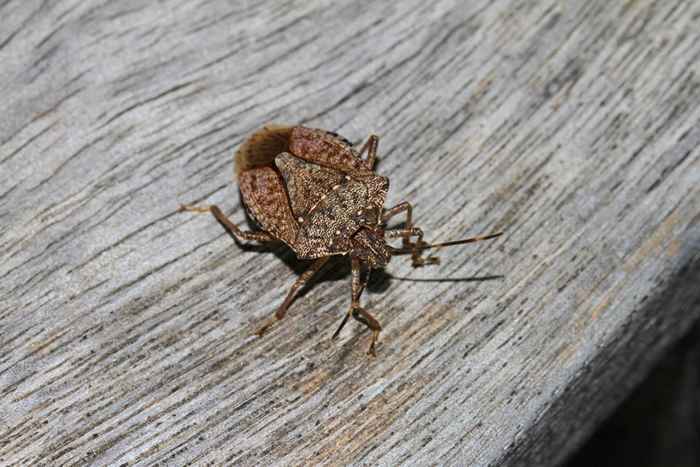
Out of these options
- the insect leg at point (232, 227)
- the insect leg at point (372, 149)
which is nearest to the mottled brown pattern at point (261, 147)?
the insect leg at point (232, 227)

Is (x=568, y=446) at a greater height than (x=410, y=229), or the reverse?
(x=410, y=229)

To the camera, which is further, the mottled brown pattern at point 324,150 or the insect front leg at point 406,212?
the mottled brown pattern at point 324,150

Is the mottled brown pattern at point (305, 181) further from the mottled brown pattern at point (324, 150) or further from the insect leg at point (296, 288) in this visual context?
the insect leg at point (296, 288)

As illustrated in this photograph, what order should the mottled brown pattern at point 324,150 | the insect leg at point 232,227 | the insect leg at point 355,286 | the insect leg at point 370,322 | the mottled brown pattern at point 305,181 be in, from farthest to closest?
the mottled brown pattern at point 305,181 < the mottled brown pattern at point 324,150 < the insect leg at point 232,227 < the insect leg at point 355,286 < the insect leg at point 370,322

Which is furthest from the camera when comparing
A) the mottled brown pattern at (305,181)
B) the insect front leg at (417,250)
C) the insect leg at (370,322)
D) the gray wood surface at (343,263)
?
the mottled brown pattern at (305,181)

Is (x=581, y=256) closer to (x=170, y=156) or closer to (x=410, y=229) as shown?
(x=410, y=229)

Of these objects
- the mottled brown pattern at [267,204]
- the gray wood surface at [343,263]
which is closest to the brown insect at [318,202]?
the mottled brown pattern at [267,204]

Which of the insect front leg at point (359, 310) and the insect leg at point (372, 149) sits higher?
the insect leg at point (372, 149)

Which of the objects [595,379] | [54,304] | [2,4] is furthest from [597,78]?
[2,4]

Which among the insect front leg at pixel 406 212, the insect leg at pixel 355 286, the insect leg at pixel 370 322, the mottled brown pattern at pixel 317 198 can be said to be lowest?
the insect leg at pixel 370 322
